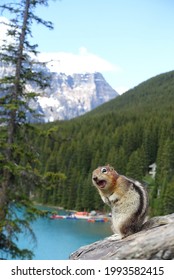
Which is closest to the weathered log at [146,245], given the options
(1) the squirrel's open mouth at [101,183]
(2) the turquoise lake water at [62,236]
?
(1) the squirrel's open mouth at [101,183]

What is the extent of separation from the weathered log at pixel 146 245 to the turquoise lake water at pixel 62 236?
1468 inches

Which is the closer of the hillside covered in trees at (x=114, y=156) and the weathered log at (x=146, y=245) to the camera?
the weathered log at (x=146, y=245)

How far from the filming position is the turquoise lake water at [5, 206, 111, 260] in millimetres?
49787

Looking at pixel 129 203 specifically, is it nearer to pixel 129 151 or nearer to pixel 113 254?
pixel 113 254

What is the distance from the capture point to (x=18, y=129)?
1681 centimetres

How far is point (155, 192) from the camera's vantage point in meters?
92.1

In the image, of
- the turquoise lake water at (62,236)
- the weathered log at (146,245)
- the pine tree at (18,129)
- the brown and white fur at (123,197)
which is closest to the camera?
the weathered log at (146,245)

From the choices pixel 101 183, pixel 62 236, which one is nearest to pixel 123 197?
pixel 101 183

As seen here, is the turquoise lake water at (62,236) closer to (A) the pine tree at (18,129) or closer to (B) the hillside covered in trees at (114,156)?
(B) the hillside covered in trees at (114,156)

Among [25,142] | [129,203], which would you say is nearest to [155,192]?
[25,142]

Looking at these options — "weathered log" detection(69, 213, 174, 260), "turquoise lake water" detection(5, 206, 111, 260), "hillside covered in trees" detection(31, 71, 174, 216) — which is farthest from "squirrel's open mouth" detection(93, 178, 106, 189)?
"hillside covered in trees" detection(31, 71, 174, 216)

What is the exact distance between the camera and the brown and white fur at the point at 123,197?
6.09m

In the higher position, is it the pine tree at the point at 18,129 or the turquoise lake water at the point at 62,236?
the pine tree at the point at 18,129

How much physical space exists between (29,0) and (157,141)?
112189 mm
